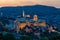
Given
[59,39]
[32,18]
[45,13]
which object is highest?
[59,39]

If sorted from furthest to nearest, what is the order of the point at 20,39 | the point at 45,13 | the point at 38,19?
the point at 38,19 → the point at 45,13 → the point at 20,39

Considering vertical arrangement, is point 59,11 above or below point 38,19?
above

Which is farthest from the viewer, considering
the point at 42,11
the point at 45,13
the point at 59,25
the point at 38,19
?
the point at 38,19

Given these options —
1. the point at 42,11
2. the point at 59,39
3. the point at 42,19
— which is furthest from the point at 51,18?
the point at 59,39

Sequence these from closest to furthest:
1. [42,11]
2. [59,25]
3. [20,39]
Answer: [20,39], [59,25], [42,11]

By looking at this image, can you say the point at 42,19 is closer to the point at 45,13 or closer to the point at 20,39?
the point at 45,13

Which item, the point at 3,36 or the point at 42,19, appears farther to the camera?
the point at 42,19

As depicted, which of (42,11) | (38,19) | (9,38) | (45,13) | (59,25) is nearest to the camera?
(9,38)

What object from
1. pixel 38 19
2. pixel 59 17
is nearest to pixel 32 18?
pixel 38 19

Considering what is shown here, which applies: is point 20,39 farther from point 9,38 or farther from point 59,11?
point 59,11
